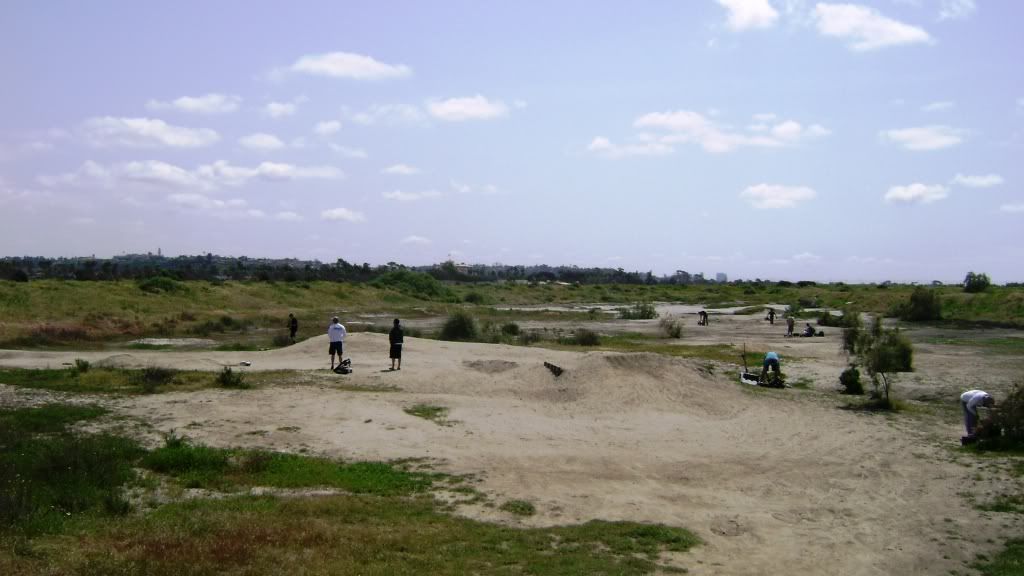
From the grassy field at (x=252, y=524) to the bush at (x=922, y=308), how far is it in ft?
200

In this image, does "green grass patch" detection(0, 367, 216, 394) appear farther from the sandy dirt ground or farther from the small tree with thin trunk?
the small tree with thin trunk

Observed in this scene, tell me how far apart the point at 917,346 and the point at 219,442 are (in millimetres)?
37674

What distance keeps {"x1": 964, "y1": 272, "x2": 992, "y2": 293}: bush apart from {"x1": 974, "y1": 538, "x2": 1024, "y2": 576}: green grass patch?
75.6 meters

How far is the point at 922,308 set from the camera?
64.0m

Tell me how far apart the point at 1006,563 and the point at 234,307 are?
63.9 meters

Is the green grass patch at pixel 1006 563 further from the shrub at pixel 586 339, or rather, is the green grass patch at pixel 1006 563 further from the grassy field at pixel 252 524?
the shrub at pixel 586 339

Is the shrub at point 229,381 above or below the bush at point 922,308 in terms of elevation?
below

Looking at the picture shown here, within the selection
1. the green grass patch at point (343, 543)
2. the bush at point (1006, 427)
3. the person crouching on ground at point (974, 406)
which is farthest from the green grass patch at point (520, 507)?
the person crouching on ground at point (974, 406)

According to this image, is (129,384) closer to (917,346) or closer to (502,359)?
(502,359)

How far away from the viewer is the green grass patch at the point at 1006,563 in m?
10.3

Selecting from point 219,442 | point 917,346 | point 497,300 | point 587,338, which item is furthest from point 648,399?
point 497,300

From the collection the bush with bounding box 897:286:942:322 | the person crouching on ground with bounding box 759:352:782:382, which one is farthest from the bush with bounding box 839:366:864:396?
the bush with bounding box 897:286:942:322

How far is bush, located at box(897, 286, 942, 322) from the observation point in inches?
2500

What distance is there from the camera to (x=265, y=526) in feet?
32.2
